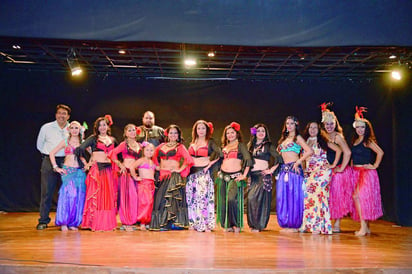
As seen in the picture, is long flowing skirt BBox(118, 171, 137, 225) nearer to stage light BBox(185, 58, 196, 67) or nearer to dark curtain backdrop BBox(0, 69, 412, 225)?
stage light BBox(185, 58, 196, 67)

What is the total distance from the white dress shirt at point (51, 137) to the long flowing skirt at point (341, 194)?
411cm

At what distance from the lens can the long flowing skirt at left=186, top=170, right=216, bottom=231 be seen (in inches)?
229

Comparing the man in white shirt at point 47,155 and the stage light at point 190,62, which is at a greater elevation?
the stage light at point 190,62

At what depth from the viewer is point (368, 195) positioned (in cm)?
559

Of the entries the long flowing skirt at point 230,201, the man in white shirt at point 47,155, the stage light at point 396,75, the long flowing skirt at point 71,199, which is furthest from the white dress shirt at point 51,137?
the stage light at point 396,75

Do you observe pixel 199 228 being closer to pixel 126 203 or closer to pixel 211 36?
pixel 126 203

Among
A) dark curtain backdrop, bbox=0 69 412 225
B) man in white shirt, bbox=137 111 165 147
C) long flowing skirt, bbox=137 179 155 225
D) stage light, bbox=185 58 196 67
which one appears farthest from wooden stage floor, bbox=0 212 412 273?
stage light, bbox=185 58 196 67

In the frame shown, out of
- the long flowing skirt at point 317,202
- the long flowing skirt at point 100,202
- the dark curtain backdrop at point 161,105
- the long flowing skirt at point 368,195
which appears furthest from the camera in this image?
the dark curtain backdrop at point 161,105

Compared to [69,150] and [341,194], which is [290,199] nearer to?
[341,194]

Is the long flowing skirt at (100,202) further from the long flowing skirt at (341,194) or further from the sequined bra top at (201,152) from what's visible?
the long flowing skirt at (341,194)

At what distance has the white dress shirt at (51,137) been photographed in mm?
6141

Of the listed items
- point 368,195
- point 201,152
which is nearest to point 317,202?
point 368,195

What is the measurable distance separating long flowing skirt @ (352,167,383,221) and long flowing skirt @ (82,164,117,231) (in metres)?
3.51

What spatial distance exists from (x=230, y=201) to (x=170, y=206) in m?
0.88
